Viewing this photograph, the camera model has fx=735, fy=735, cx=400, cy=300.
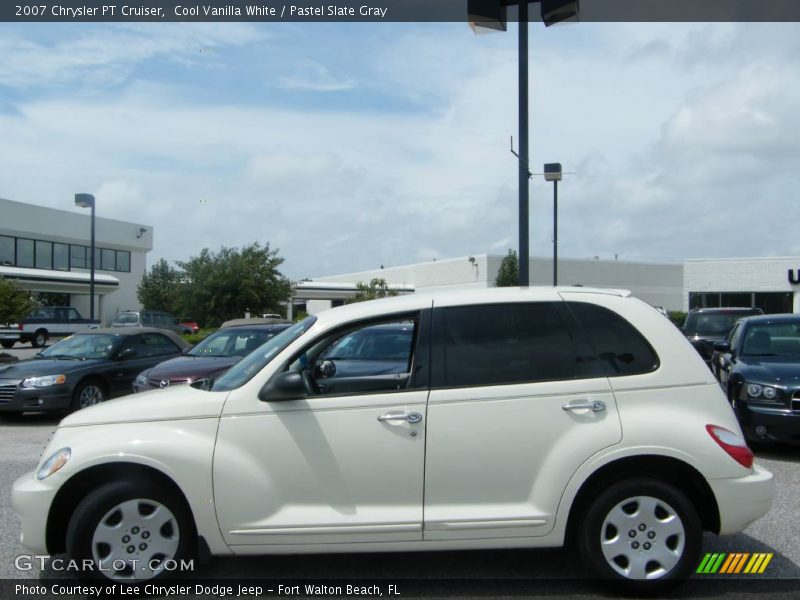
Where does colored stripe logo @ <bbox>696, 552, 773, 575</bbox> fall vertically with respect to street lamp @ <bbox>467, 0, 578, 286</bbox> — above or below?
below

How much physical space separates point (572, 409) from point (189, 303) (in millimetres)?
27338

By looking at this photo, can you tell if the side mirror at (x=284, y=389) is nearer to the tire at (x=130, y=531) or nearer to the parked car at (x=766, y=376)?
the tire at (x=130, y=531)

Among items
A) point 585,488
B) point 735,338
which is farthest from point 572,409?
point 735,338

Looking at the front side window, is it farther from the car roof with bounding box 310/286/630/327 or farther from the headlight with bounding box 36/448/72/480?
the headlight with bounding box 36/448/72/480

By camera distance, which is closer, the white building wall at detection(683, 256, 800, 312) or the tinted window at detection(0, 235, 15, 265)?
the tinted window at detection(0, 235, 15, 265)

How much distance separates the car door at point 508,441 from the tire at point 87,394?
28.4ft

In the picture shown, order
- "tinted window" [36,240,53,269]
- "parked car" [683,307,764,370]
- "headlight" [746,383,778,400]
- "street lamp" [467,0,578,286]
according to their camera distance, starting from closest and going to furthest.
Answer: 1. "headlight" [746,383,778,400]
2. "street lamp" [467,0,578,286]
3. "parked car" [683,307,764,370]
4. "tinted window" [36,240,53,269]

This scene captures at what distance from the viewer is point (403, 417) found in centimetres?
437

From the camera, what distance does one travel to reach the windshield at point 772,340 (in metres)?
9.48

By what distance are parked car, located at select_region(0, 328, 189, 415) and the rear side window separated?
9242 millimetres

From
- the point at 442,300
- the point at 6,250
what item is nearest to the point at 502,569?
the point at 442,300

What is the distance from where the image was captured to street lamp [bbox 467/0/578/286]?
9148 millimetres

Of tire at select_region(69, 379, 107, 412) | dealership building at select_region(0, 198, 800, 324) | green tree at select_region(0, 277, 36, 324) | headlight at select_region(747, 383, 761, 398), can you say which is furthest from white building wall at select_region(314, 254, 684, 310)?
headlight at select_region(747, 383, 761, 398)

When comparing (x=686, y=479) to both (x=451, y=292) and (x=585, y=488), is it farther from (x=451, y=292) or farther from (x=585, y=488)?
(x=451, y=292)
